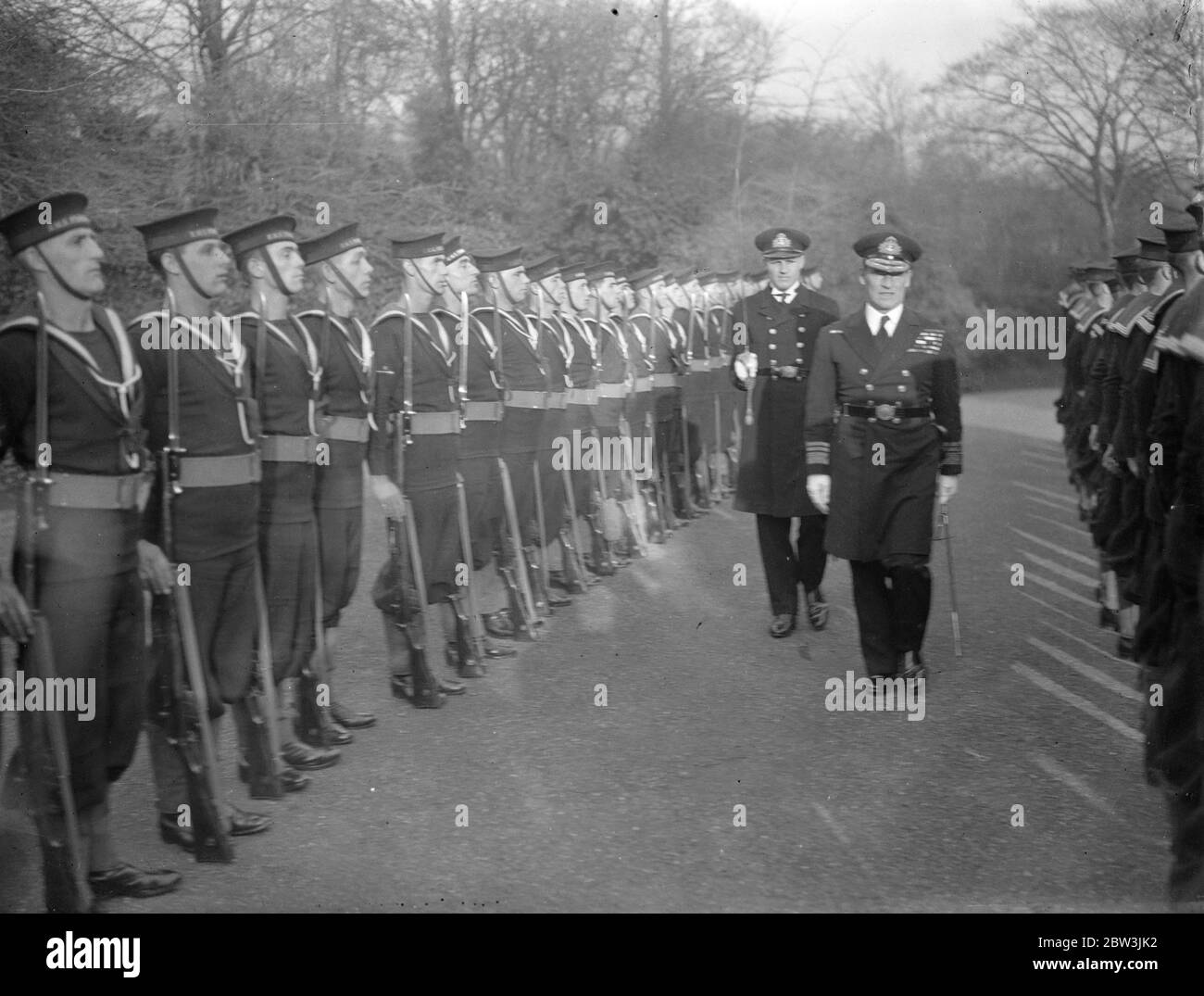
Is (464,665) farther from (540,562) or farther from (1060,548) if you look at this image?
(1060,548)

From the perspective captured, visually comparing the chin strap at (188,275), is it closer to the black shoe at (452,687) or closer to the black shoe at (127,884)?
the black shoe at (127,884)

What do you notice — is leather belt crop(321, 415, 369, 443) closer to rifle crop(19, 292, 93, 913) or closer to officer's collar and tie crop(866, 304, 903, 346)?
rifle crop(19, 292, 93, 913)

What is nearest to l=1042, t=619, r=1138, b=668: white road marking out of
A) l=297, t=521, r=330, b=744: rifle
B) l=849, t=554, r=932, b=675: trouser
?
l=849, t=554, r=932, b=675: trouser

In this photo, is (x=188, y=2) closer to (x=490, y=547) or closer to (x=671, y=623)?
(x=490, y=547)

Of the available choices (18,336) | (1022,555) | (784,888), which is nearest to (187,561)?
(18,336)

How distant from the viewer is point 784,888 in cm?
446

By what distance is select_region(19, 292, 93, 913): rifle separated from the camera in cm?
420

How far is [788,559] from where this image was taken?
8508mm

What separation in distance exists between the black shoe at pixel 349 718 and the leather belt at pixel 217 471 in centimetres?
160

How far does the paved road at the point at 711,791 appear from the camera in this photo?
14.6ft

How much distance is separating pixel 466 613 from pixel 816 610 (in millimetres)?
2197

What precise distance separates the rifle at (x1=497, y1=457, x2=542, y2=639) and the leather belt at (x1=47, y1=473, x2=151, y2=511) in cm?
403

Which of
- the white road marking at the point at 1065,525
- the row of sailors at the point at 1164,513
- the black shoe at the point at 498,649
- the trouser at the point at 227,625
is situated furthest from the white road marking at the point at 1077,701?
the white road marking at the point at 1065,525
